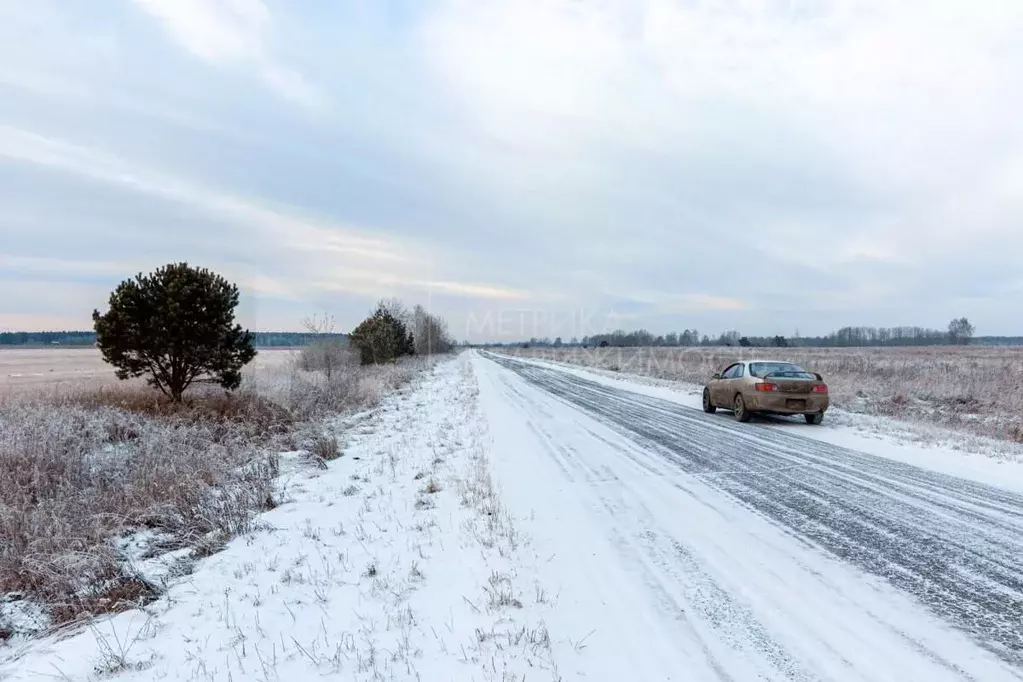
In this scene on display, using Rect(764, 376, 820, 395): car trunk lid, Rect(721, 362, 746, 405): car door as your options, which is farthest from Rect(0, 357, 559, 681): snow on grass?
Rect(721, 362, 746, 405): car door

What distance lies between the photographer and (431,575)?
4.24 meters

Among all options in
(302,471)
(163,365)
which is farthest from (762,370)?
(163,365)

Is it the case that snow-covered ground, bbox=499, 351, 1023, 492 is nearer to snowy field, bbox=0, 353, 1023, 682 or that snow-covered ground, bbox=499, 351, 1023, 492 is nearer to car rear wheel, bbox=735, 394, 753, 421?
snowy field, bbox=0, 353, 1023, 682

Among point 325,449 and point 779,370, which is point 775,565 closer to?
point 325,449

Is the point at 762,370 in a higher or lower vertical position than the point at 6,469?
higher

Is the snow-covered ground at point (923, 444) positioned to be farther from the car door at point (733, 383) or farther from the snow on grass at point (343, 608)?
the snow on grass at point (343, 608)

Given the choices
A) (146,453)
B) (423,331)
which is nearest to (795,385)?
(146,453)

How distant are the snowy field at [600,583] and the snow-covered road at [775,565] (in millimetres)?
19

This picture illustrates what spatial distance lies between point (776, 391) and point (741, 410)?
1.05 m

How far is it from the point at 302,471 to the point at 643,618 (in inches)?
249

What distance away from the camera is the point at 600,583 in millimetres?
3998

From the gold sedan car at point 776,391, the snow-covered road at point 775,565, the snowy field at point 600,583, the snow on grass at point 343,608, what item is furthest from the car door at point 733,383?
the snow on grass at point 343,608

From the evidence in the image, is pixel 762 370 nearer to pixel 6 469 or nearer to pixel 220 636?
pixel 220 636

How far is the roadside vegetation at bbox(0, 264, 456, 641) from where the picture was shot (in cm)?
436
